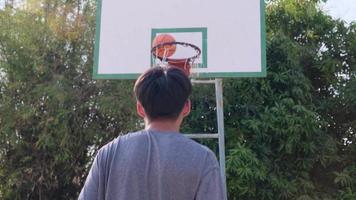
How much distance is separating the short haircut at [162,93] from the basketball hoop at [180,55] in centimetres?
167

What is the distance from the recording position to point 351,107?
4.93 m

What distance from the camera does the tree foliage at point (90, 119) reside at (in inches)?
171

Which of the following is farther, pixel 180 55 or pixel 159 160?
pixel 180 55

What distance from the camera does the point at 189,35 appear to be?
3316 mm

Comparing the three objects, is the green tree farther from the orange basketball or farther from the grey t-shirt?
the grey t-shirt

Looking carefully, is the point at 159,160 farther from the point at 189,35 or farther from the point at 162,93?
the point at 189,35

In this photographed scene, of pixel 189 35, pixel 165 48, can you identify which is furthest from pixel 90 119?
pixel 165 48

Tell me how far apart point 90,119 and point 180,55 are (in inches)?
66.3

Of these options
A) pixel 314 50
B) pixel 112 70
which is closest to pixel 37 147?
pixel 112 70

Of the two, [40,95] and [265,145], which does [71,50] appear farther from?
[265,145]

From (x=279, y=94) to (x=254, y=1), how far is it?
1.45 m

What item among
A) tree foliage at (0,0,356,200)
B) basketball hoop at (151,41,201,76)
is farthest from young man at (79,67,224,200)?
tree foliage at (0,0,356,200)

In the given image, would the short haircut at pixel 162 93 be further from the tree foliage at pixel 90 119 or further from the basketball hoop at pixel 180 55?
the tree foliage at pixel 90 119

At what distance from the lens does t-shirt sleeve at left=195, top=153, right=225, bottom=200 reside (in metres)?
1.19
